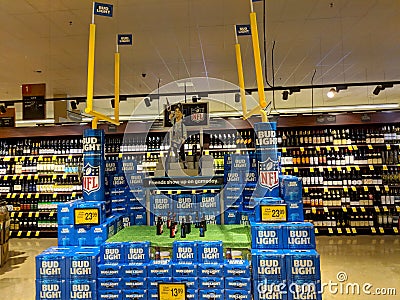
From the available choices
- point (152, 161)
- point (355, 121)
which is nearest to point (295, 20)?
point (355, 121)

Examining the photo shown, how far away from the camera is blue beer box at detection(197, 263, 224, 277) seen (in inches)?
124

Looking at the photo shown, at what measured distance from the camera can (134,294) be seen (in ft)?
10.5

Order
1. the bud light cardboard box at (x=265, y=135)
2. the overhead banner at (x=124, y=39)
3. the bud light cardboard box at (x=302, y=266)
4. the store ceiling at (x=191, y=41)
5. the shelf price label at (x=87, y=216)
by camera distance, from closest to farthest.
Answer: the bud light cardboard box at (x=302, y=266) → the bud light cardboard box at (x=265, y=135) → the shelf price label at (x=87, y=216) → the overhead banner at (x=124, y=39) → the store ceiling at (x=191, y=41)

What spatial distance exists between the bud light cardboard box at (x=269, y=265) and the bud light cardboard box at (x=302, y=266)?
54 mm

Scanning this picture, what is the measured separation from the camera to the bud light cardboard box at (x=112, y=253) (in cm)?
325

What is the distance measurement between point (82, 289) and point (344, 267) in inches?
170

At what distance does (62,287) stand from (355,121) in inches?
277

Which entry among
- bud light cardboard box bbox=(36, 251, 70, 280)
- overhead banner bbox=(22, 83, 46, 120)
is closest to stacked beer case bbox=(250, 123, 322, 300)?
bud light cardboard box bbox=(36, 251, 70, 280)

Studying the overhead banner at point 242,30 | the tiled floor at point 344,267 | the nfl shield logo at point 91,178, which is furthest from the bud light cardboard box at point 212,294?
the overhead banner at point 242,30

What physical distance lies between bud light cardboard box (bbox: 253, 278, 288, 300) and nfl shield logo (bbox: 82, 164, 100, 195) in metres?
1.97

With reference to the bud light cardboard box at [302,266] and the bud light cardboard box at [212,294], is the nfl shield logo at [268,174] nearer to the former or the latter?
the bud light cardboard box at [302,266]

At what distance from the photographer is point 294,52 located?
699 cm

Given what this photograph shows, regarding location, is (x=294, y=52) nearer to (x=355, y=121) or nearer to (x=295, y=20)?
(x=295, y=20)

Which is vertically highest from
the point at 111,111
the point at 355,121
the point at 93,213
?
the point at 111,111
